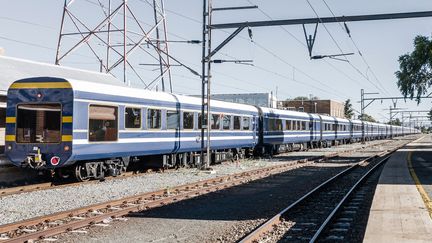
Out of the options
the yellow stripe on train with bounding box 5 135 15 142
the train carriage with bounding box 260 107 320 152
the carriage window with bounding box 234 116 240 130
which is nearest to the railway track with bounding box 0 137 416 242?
the yellow stripe on train with bounding box 5 135 15 142

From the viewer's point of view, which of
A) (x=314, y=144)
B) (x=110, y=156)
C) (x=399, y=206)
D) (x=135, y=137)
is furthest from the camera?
(x=314, y=144)

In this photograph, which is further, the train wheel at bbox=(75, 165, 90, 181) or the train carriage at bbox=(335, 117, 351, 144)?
the train carriage at bbox=(335, 117, 351, 144)

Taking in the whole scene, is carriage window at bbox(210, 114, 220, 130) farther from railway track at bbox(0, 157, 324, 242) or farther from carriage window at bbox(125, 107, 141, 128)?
railway track at bbox(0, 157, 324, 242)

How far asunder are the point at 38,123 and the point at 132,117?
3357mm

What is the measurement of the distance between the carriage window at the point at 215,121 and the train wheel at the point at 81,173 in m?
8.59

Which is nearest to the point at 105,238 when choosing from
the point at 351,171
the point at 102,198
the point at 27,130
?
the point at 102,198

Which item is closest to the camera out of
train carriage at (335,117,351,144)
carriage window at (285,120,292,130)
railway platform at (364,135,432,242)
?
railway platform at (364,135,432,242)

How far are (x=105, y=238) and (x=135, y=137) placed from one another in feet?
31.2

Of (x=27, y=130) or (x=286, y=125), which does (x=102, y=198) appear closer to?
(x=27, y=130)

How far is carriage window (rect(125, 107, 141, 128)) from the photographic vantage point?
57.5ft

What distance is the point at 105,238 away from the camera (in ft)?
28.3

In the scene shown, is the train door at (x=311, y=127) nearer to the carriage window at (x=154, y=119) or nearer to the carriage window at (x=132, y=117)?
the carriage window at (x=154, y=119)

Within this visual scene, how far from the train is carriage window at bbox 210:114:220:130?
2 centimetres

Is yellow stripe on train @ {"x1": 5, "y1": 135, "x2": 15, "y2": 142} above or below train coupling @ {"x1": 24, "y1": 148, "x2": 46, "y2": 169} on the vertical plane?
above
